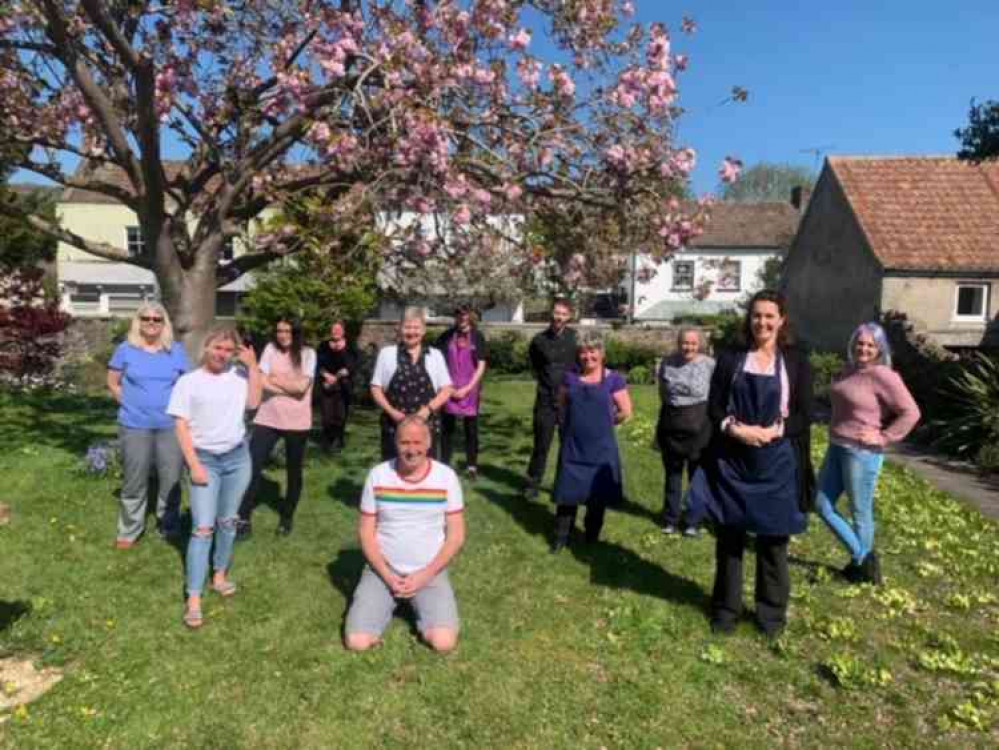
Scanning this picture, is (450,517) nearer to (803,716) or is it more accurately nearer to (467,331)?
(803,716)

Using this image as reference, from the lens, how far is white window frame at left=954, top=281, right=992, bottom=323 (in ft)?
63.2

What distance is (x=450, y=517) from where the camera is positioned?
4469mm

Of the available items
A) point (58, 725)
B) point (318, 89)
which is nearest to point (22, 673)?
point (58, 725)

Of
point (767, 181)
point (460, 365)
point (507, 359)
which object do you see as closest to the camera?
point (460, 365)

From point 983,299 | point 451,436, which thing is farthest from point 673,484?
point 983,299

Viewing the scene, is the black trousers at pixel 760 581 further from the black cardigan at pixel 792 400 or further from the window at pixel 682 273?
the window at pixel 682 273

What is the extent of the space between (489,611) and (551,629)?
1.56 ft

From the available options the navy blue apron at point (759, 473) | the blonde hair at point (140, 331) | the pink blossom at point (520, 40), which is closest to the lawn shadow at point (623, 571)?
the navy blue apron at point (759, 473)

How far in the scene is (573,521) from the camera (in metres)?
6.07

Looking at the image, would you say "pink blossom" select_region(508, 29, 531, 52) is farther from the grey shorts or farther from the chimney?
the chimney

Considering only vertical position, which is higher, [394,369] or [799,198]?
[799,198]

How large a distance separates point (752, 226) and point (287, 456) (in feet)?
134

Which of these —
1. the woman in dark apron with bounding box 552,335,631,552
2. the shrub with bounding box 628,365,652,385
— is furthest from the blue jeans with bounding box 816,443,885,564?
the shrub with bounding box 628,365,652,385

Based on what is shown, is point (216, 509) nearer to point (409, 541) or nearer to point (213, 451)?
point (213, 451)
